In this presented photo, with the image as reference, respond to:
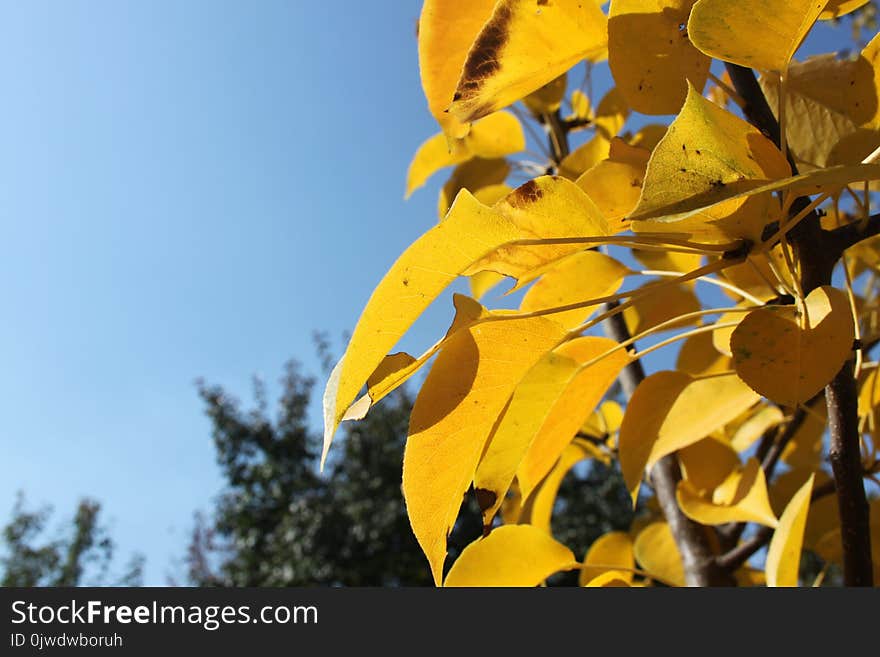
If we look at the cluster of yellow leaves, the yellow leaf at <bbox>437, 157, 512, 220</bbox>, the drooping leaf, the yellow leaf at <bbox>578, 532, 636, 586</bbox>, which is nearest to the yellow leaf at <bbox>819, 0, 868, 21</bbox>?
the cluster of yellow leaves

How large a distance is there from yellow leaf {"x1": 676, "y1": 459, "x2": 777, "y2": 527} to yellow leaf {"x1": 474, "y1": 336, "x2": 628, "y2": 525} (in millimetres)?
242

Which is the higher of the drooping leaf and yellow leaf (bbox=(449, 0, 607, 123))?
yellow leaf (bbox=(449, 0, 607, 123))

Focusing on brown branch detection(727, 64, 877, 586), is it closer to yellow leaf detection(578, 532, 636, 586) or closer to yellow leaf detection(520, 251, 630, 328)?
yellow leaf detection(520, 251, 630, 328)

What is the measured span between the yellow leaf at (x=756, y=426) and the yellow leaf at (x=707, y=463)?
4.2 inches

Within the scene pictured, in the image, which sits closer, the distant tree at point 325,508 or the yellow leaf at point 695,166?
the yellow leaf at point 695,166

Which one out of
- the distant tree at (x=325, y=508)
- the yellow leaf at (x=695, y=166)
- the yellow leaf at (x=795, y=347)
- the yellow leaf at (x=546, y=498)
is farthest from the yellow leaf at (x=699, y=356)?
the distant tree at (x=325, y=508)

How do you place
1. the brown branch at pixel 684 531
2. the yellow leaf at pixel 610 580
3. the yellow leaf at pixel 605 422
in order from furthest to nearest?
the yellow leaf at pixel 605 422
the brown branch at pixel 684 531
the yellow leaf at pixel 610 580

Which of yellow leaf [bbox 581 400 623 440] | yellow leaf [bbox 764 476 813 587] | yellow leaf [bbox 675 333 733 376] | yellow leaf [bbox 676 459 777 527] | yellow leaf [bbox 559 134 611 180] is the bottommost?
yellow leaf [bbox 764 476 813 587]

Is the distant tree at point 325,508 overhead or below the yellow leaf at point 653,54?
overhead

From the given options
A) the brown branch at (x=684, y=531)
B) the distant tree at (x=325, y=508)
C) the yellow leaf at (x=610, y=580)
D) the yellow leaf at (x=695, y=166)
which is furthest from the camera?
the distant tree at (x=325, y=508)

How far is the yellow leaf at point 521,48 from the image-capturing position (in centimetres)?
42

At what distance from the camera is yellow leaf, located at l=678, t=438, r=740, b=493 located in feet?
2.57

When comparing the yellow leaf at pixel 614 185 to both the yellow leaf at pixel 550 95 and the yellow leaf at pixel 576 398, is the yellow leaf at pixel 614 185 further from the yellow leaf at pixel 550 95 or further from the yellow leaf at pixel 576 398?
the yellow leaf at pixel 550 95

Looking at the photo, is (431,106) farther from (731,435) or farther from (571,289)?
(731,435)
